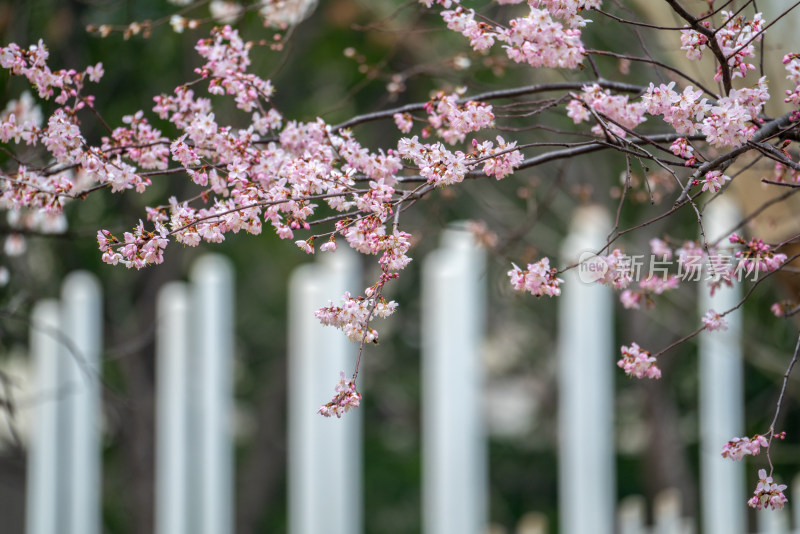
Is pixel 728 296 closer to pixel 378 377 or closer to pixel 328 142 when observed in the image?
pixel 328 142

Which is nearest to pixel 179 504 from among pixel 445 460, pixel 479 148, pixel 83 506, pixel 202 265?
pixel 83 506

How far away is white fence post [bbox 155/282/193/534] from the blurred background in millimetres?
431

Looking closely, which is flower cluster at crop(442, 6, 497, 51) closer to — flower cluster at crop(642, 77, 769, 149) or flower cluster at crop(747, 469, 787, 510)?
flower cluster at crop(642, 77, 769, 149)

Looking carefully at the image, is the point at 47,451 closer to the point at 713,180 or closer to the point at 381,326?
the point at 381,326

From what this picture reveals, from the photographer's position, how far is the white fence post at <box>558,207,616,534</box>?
→ 10.2 feet

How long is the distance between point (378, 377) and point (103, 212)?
3.35 meters

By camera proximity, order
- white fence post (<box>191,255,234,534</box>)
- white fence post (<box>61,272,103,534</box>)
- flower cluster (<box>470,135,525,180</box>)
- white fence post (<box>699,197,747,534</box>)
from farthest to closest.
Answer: white fence post (<box>61,272,103,534</box>) < white fence post (<box>191,255,234,534</box>) < white fence post (<box>699,197,747,534</box>) < flower cluster (<box>470,135,525,180</box>)

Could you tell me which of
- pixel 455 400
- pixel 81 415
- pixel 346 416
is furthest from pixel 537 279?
pixel 81 415

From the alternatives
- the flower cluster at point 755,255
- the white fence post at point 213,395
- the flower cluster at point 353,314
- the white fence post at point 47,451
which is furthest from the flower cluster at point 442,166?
the white fence post at point 47,451

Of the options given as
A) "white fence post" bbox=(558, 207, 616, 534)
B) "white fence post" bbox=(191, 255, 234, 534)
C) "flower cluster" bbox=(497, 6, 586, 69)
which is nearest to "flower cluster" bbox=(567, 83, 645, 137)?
"flower cluster" bbox=(497, 6, 586, 69)

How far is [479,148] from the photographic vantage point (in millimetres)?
1070

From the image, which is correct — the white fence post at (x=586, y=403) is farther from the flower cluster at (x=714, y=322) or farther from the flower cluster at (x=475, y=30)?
the flower cluster at (x=475, y=30)

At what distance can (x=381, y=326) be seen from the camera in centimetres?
720

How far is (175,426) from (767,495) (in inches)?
123
